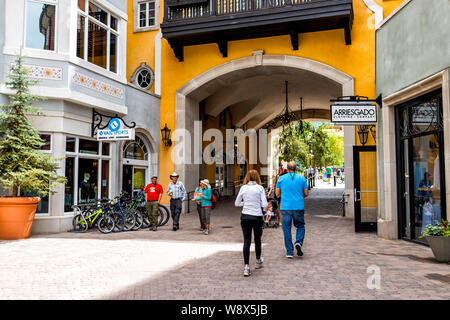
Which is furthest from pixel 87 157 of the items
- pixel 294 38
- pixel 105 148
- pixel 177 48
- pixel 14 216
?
pixel 294 38

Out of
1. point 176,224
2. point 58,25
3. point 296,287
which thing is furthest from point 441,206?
point 58,25

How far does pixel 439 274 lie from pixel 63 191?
29.9 feet

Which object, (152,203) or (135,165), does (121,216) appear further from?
(135,165)

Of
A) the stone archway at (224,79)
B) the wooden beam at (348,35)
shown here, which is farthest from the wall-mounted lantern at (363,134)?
the wooden beam at (348,35)

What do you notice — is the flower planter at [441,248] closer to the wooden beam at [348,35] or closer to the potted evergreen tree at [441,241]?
the potted evergreen tree at [441,241]

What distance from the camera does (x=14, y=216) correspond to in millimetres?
9227

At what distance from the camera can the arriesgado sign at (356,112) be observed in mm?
9695

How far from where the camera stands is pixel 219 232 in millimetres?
10656

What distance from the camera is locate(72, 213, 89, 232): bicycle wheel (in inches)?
427

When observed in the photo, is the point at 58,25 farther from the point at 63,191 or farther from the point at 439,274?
Result: the point at 439,274

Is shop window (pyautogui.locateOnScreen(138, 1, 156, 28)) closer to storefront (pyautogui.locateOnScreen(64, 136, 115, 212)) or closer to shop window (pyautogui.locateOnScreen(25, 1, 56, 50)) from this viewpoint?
shop window (pyautogui.locateOnScreen(25, 1, 56, 50))

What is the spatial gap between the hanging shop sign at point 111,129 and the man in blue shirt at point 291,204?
5.77 meters

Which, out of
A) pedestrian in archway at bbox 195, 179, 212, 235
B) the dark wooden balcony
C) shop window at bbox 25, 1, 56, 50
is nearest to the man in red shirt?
pedestrian in archway at bbox 195, 179, 212, 235

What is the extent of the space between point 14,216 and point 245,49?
980cm
